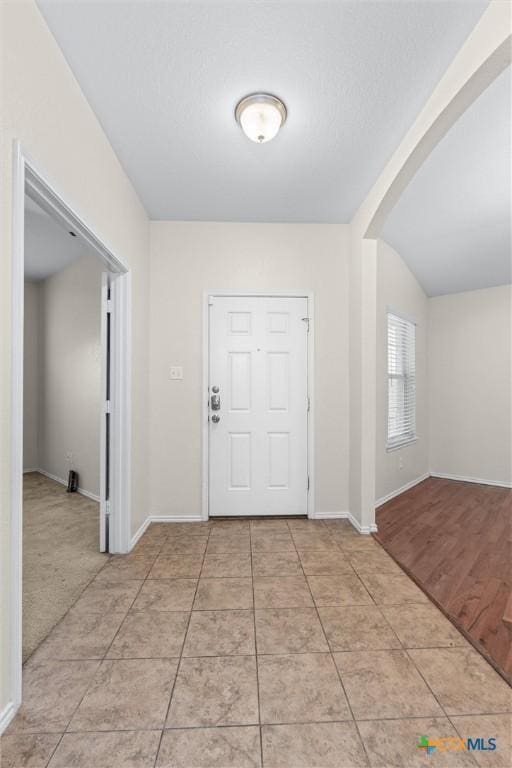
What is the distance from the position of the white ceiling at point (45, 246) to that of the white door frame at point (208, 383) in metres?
1.17

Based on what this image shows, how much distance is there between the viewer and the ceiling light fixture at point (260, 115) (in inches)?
70.8

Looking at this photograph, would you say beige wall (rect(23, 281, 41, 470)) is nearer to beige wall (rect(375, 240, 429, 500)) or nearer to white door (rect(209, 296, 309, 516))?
white door (rect(209, 296, 309, 516))

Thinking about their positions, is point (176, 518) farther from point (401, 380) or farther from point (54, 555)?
point (401, 380)

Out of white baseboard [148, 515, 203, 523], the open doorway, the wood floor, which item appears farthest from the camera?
white baseboard [148, 515, 203, 523]

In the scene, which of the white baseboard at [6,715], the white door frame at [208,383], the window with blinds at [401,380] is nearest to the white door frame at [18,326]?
the white baseboard at [6,715]

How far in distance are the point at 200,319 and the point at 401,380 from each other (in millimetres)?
2446

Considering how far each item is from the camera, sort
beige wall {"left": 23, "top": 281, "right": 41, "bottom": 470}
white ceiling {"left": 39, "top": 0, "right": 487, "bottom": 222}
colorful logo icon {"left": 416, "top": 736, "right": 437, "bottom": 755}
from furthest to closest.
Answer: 1. beige wall {"left": 23, "top": 281, "right": 41, "bottom": 470}
2. white ceiling {"left": 39, "top": 0, "right": 487, "bottom": 222}
3. colorful logo icon {"left": 416, "top": 736, "right": 437, "bottom": 755}

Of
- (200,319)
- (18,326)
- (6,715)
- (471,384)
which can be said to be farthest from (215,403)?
(471,384)

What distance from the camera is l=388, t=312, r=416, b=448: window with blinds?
12.9 feet

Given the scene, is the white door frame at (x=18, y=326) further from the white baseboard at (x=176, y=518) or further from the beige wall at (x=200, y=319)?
the white baseboard at (x=176, y=518)

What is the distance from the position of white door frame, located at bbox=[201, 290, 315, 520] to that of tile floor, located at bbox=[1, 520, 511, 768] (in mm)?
882

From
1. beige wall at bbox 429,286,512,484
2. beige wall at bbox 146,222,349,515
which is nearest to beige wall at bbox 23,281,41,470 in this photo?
beige wall at bbox 146,222,349,515

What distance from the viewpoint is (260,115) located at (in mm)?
1842

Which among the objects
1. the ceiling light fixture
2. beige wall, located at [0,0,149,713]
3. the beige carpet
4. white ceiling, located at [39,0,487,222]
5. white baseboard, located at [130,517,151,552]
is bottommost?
the beige carpet
